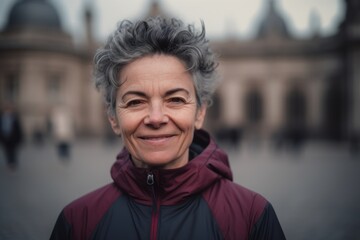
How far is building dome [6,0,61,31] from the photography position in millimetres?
36656

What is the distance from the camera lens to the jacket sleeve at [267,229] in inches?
67.4

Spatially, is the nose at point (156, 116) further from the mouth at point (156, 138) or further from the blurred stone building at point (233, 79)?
the blurred stone building at point (233, 79)

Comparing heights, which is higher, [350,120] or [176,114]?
[176,114]

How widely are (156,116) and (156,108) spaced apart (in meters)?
0.04

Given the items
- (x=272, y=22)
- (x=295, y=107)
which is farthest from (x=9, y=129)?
(x=272, y=22)

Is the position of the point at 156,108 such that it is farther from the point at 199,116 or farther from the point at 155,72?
the point at 199,116

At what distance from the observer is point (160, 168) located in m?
1.85

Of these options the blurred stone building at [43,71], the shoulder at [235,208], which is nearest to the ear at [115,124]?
the shoulder at [235,208]

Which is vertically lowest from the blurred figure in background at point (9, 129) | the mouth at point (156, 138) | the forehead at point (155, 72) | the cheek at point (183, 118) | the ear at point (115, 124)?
the blurred figure in background at point (9, 129)

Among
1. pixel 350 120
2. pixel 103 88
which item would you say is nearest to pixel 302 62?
pixel 350 120

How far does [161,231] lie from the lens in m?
1.71

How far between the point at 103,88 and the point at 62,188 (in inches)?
296

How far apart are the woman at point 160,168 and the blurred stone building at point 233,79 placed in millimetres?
31288

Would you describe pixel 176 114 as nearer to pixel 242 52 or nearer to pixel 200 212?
pixel 200 212
